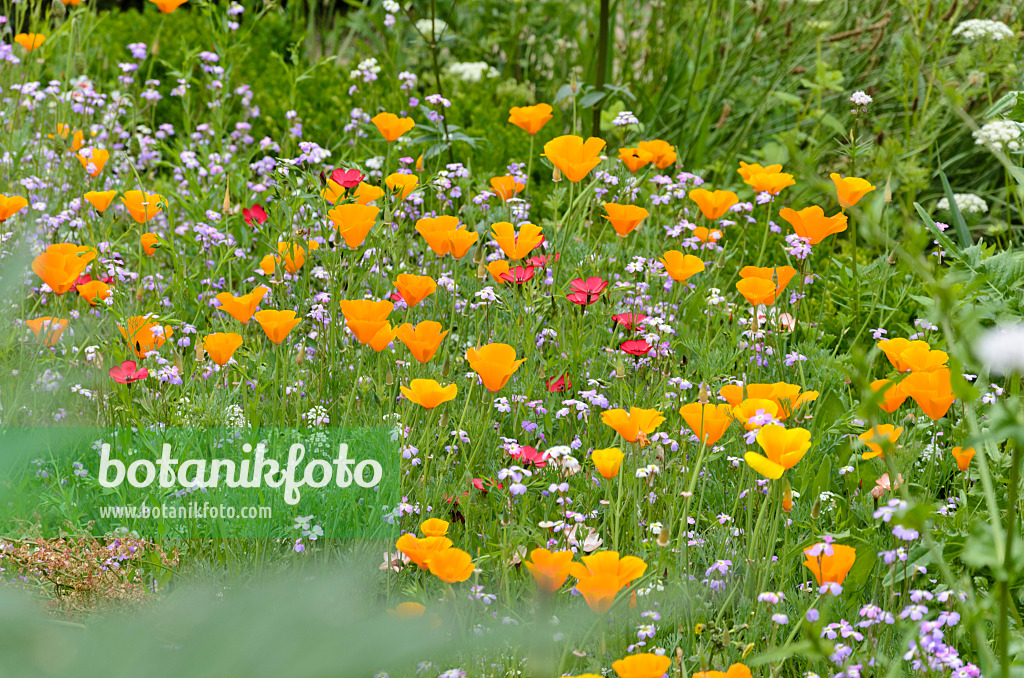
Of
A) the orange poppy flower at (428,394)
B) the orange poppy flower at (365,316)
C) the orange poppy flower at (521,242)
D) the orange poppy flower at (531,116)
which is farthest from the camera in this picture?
the orange poppy flower at (531,116)

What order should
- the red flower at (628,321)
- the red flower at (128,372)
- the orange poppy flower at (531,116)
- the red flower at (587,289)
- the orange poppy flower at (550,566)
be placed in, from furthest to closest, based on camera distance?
the orange poppy flower at (531,116), the red flower at (628,321), the red flower at (587,289), the red flower at (128,372), the orange poppy flower at (550,566)

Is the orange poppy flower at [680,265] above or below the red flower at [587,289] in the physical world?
above

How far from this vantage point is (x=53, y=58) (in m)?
4.05

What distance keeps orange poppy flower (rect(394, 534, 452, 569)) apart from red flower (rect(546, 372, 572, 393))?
73cm

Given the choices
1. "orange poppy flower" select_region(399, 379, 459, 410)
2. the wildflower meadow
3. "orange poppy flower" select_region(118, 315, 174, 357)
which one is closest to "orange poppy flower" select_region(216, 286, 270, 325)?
the wildflower meadow

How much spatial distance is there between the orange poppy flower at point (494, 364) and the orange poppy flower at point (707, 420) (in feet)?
0.96

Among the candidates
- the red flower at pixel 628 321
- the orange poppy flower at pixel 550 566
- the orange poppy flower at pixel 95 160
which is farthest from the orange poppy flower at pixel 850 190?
the orange poppy flower at pixel 95 160

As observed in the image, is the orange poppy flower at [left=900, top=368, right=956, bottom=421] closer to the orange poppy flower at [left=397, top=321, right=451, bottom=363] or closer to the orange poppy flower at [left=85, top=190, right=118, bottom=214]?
the orange poppy flower at [left=397, top=321, right=451, bottom=363]

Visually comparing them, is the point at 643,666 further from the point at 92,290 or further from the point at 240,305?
the point at 92,290

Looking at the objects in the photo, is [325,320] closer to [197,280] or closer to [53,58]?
[197,280]

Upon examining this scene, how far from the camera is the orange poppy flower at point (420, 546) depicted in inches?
50.9

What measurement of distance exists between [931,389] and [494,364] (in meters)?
0.71

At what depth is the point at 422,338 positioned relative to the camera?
169cm

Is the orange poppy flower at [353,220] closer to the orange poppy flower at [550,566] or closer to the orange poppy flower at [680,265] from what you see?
the orange poppy flower at [680,265]
